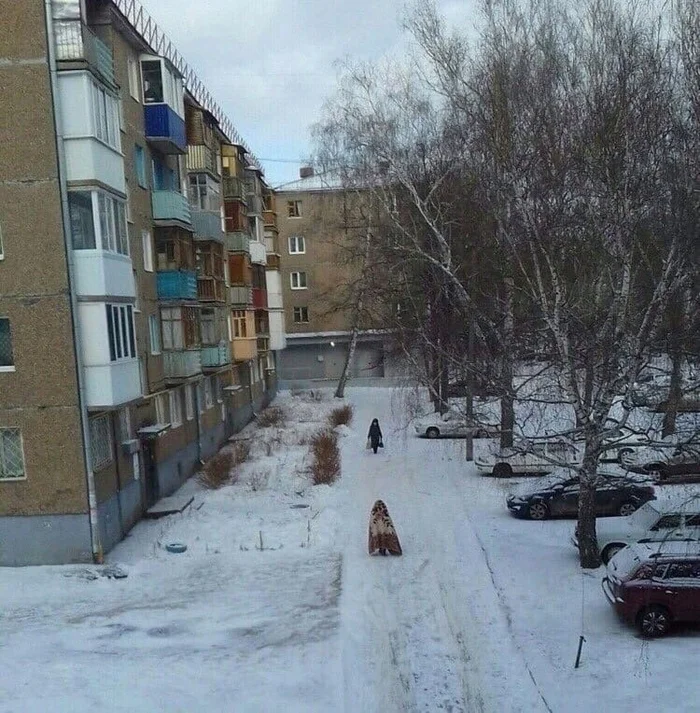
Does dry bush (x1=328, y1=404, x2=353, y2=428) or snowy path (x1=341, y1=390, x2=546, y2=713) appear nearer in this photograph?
snowy path (x1=341, y1=390, x2=546, y2=713)

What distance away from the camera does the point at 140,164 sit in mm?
18453

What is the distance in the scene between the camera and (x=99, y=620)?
1119 cm

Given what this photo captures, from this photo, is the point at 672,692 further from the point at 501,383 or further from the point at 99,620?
the point at 99,620

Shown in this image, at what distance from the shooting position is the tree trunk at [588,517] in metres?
12.9

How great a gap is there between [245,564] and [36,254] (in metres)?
6.91

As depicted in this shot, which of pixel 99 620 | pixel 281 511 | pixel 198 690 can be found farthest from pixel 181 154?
pixel 198 690

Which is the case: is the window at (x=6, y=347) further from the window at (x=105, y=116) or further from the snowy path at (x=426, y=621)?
the snowy path at (x=426, y=621)

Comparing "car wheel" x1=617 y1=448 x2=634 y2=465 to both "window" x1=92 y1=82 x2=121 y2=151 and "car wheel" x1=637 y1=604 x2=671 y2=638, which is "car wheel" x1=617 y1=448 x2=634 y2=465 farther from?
"window" x1=92 y1=82 x2=121 y2=151

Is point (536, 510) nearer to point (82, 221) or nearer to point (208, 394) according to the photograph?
point (82, 221)

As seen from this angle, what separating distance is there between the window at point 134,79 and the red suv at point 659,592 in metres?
15.3

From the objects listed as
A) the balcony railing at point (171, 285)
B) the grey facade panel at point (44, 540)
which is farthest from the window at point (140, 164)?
the grey facade panel at point (44, 540)

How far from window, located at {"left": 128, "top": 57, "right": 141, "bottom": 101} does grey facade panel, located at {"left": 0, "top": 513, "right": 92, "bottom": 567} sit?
10.4 meters

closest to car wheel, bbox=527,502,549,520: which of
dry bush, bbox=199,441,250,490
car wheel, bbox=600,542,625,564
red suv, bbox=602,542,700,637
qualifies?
car wheel, bbox=600,542,625,564

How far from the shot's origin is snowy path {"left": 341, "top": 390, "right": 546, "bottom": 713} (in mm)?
8797
